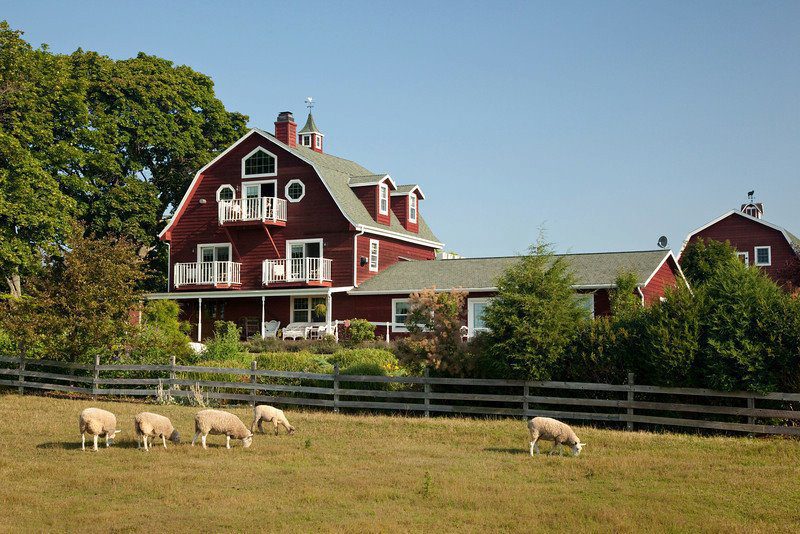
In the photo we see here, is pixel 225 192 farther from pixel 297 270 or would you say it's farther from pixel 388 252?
pixel 388 252

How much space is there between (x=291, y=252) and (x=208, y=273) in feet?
13.3

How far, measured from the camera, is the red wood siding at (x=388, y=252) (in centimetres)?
4159

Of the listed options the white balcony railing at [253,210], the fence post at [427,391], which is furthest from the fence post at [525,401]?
the white balcony railing at [253,210]

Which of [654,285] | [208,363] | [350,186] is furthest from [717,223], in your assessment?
[208,363]

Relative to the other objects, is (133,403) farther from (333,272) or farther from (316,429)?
(333,272)

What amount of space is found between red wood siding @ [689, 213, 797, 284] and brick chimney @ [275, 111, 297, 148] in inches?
971

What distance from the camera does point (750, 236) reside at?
54.2m

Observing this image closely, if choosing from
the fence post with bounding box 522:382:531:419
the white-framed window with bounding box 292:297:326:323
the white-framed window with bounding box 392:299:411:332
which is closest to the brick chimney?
the white-framed window with bounding box 292:297:326:323

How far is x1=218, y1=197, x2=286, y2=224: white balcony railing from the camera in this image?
136ft

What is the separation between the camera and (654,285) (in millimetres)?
36906

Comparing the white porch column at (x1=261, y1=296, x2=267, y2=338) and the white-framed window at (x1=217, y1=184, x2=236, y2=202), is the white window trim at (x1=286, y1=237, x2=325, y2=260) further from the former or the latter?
the white-framed window at (x1=217, y1=184, x2=236, y2=202)

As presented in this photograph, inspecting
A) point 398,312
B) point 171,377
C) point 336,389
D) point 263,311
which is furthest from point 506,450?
point 263,311

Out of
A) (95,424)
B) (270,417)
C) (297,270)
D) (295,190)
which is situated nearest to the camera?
(95,424)

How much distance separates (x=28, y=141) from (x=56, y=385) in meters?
16.3
